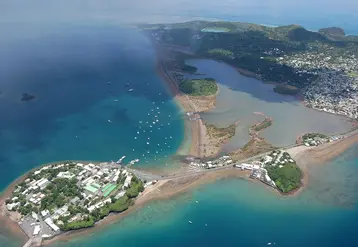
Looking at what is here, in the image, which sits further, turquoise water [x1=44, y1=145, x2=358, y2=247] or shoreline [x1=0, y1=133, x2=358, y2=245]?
shoreline [x1=0, y1=133, x2=358, y2=245]

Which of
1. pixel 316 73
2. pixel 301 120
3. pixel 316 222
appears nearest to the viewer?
pixel 316 222

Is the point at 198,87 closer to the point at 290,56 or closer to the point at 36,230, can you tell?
the point at 290,56

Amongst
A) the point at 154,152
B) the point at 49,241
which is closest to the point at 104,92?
the point at 154,152

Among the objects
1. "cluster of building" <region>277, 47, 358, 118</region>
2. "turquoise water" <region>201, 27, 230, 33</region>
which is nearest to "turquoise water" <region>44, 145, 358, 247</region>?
"cluster of building" <region>277, 47, 358, 118</region>

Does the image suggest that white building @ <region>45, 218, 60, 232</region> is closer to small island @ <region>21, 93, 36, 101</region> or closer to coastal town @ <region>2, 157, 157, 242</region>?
coastal town @ <region>2, 157, 157, 242</region>

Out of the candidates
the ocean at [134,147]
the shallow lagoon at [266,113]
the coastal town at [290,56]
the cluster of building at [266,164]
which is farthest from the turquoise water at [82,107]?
the coastal town at [290,56]

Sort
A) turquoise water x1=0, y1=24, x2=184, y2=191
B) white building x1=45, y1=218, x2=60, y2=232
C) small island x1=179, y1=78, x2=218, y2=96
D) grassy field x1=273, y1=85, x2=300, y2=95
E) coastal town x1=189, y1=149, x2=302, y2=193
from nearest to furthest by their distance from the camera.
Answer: white building x1=45, y1=218, x2=60, y2=232 → coastal town x1=189, y1=149, x2=302, y2=193 → turquoise water x1=0, y1=24, x2=184, y2=191 → small island x1=179, y1=78, x2=218, y2=96 → grassy field x1=273, y1=85, x2=300, y2=95

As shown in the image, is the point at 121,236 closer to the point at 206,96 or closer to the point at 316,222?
the point at 316,222
